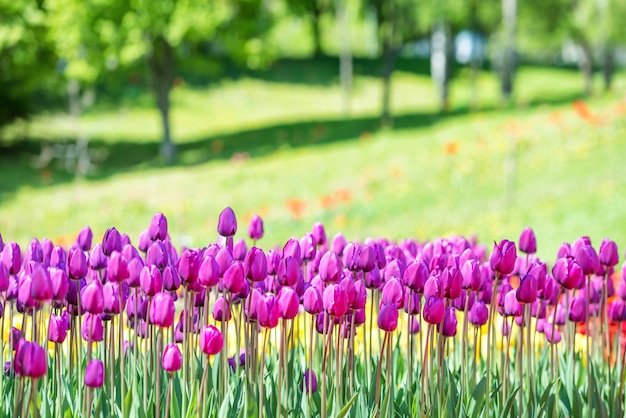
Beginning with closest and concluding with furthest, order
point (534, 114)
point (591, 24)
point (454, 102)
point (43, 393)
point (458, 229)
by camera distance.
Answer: point (43, 393), point (458, 229), point (534, 114), point (591, 24), point (454, 102)

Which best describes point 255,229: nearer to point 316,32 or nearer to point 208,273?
point 208,273

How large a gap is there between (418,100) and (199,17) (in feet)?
69.1

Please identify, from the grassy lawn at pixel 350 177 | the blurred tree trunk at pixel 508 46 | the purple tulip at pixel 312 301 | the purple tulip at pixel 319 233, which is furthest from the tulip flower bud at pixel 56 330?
the blurred tree trunk at pixel 508 46

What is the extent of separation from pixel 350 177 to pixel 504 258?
18780 mm

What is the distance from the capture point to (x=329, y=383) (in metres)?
3.77

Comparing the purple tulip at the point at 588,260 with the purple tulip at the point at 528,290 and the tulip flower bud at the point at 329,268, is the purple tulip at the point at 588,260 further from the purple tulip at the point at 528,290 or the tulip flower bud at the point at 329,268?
the tulip flower bud at the point at 329,268

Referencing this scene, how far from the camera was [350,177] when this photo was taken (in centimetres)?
2223

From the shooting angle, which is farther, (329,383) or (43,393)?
(329,383)

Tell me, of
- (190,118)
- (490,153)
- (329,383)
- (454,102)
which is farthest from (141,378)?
(454,102)

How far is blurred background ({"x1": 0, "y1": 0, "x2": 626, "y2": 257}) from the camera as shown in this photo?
1658cm

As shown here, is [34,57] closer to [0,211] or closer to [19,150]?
[19,150]

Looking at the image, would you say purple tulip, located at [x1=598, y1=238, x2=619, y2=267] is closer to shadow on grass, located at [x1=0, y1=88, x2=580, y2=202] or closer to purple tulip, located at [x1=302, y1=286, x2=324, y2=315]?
purple tulip, located at [x1=302, y1=286, x2=324, y2=315]

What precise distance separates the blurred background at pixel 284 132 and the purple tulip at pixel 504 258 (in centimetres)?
251

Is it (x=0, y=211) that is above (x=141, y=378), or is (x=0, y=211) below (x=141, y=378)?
above
